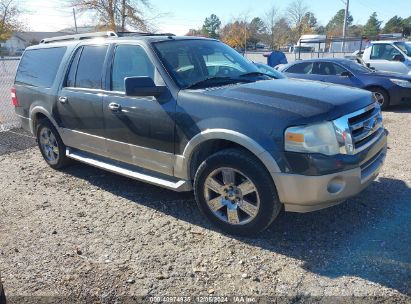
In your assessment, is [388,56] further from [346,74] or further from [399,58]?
[346,74]

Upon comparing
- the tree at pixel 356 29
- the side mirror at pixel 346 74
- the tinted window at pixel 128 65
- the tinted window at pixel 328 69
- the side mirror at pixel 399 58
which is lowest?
the side mirror at pixel 346 74

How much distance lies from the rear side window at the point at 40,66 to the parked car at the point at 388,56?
11.6 metres

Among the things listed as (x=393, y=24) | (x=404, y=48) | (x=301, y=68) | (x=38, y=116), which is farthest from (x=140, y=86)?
(x=393, y=24)

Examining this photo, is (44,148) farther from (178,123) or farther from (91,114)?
(178,123)

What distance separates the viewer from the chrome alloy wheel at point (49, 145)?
18.7 ft

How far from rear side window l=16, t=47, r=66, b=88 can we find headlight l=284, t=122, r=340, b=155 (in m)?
3.64

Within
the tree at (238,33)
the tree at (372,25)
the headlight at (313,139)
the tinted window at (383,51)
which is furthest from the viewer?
the tree at (372,25)

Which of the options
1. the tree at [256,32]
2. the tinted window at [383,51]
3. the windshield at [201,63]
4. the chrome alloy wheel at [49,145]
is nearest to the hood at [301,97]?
the windshield at [201,63]

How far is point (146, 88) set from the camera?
371cm

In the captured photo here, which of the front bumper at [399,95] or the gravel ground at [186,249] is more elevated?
the front bumper at [399,95]

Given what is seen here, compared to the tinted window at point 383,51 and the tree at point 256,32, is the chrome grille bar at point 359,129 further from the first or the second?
the tree at point 256,32

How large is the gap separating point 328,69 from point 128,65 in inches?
296

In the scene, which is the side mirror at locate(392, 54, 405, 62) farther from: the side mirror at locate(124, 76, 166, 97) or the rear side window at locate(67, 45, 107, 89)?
the side mirror at locate(124, 76, 166, 97)

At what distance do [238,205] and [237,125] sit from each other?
0.78 m
